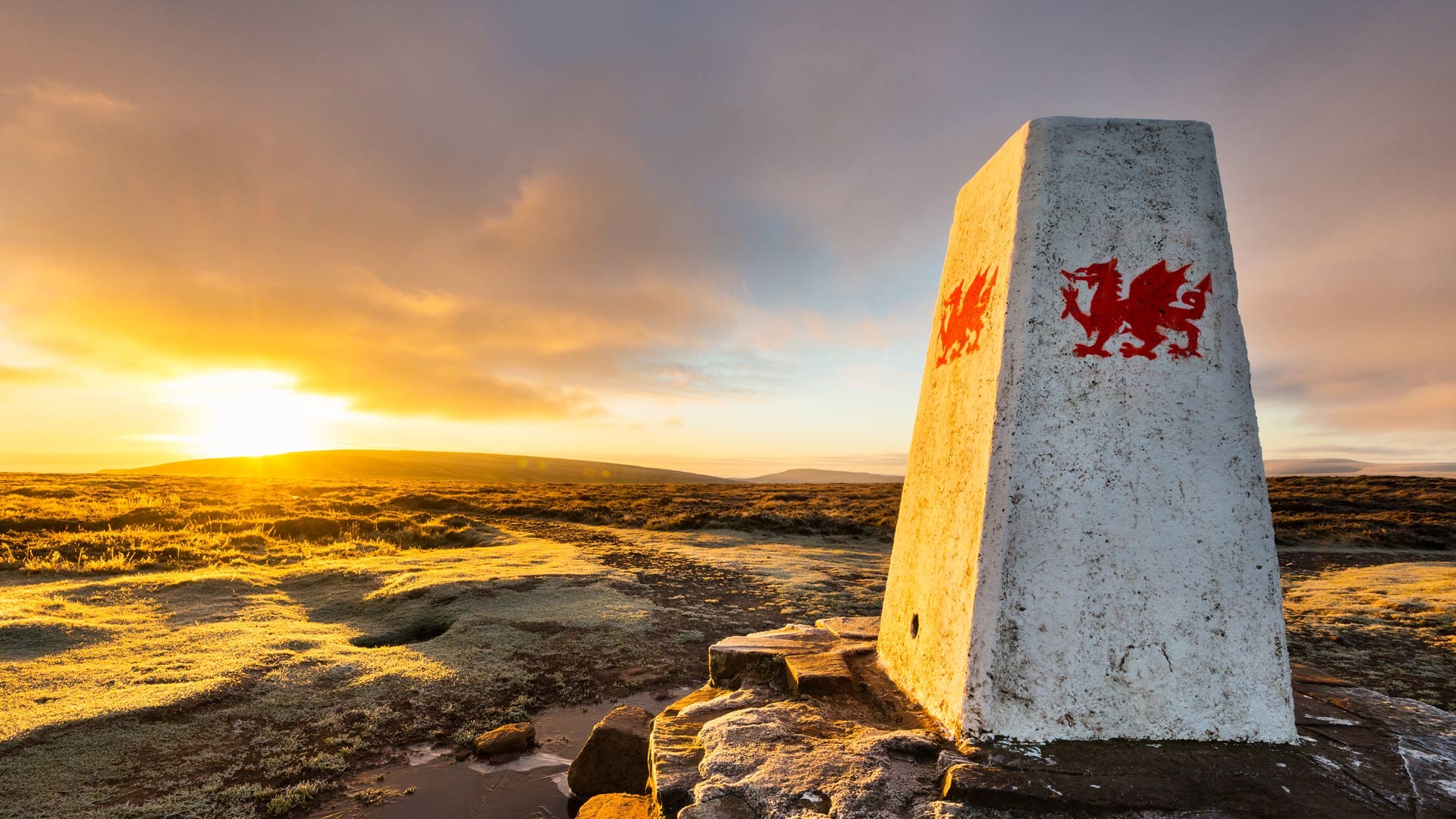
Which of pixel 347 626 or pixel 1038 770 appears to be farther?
pixel 347 626

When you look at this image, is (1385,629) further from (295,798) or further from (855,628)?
(295,798)

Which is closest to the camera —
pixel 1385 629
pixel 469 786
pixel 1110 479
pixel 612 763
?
pixel 1110 479

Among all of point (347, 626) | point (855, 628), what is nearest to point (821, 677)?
point (855, 628)

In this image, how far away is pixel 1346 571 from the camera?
14.8m

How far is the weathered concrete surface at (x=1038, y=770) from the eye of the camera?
2645 millimetres

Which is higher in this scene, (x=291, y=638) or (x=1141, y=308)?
(x=1141, y=308)

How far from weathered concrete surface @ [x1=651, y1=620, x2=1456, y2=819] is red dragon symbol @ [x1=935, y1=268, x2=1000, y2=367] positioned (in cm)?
222

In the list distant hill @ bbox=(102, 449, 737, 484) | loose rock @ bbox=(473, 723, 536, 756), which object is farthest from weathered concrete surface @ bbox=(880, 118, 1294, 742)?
distant hill @ bbox=(102, 449, 737, 484)

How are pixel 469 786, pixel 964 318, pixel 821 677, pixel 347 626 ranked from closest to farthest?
pixel 964 318 < pixel 821 677 < pixel 469 786 < pixel 347 626

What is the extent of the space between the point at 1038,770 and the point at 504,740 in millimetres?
4450

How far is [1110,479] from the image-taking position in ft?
10.5

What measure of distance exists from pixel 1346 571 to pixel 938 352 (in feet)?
57.7

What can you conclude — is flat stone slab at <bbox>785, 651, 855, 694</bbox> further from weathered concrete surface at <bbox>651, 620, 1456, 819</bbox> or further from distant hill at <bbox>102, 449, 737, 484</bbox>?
distant hill at <bbox>102, 449, 737, 484</bbox>

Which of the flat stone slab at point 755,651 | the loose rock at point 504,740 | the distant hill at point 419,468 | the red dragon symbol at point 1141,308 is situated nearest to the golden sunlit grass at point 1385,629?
the red dragon symbol at point 1141,308
